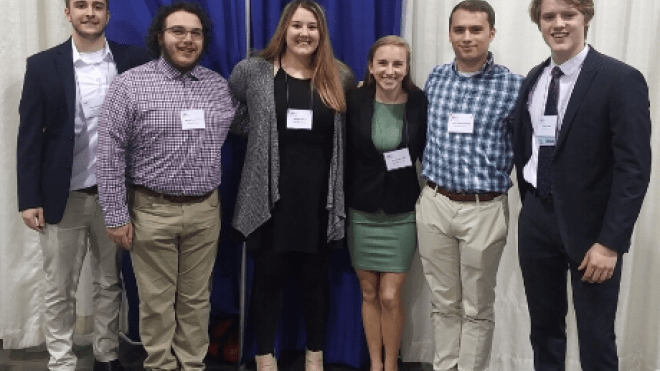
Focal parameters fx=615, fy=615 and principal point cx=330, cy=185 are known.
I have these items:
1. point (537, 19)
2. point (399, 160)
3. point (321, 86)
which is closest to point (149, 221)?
point (321, 86)

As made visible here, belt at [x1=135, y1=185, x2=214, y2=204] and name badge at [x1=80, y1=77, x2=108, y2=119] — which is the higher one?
name badge at [x1=80, y1=77, x2=108, y2=119]

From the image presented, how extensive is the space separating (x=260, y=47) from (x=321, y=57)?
0.44 m

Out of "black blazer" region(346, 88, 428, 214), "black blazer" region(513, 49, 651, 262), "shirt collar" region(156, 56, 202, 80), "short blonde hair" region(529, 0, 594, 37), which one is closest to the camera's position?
"black blazer" region(513, 49, 651, 262)

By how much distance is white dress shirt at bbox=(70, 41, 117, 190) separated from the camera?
8.88 feet

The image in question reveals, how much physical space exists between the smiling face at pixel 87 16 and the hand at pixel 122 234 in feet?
2.77

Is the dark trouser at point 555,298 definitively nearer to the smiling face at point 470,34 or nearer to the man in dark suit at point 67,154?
the smiling face at point 470,34

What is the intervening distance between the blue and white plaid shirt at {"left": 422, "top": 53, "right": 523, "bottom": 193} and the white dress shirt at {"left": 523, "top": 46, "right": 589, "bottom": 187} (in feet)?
0.79

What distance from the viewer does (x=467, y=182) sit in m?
2.56

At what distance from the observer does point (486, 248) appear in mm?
2594

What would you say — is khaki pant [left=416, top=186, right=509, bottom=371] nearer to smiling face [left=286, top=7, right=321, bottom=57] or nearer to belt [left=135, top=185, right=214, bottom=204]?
smiling face [left=286, top=7, right=321, bottom=57]

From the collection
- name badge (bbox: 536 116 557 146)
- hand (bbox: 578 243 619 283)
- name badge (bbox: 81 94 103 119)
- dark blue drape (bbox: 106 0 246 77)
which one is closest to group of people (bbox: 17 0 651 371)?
name badge (bbox: 81 94 103 119)

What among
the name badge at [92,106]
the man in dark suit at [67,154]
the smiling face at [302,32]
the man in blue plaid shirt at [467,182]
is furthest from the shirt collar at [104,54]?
the man in blue plaid shirt at [467,182]

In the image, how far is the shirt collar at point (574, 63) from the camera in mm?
2098

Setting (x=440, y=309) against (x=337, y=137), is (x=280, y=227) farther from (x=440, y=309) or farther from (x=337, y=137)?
(x=440, y=309)
